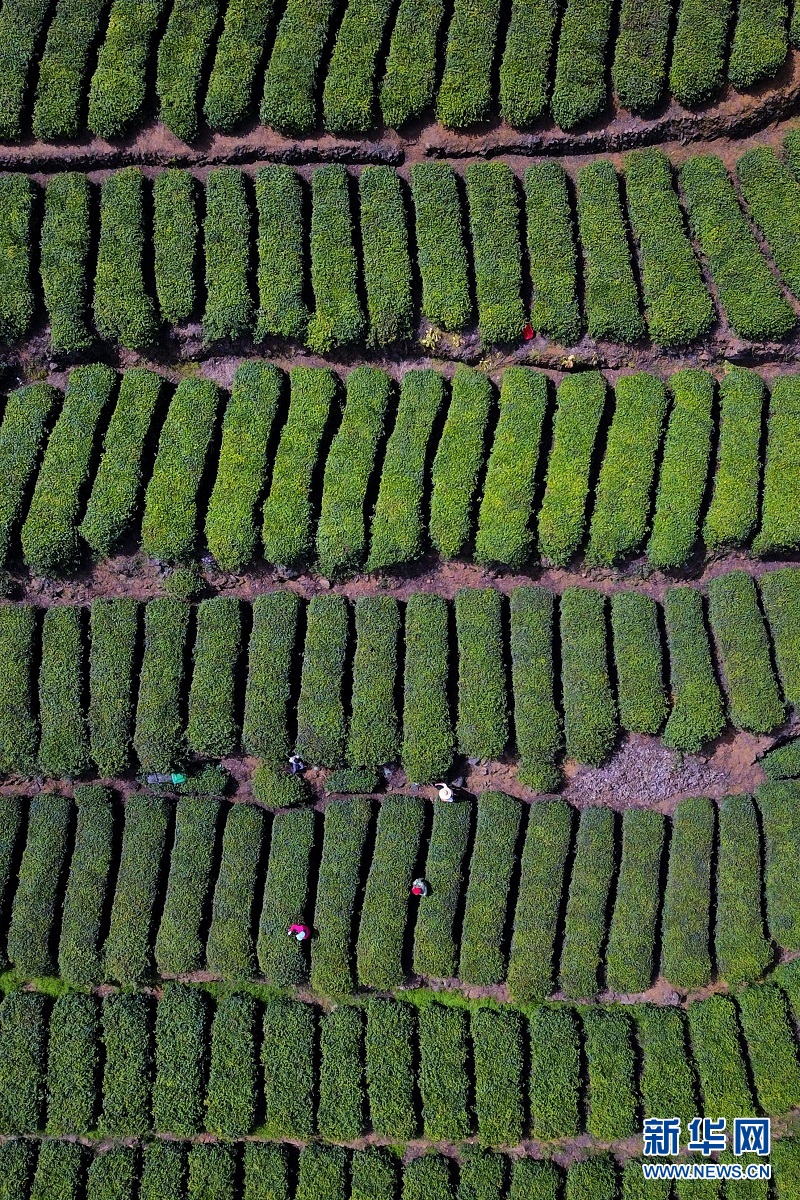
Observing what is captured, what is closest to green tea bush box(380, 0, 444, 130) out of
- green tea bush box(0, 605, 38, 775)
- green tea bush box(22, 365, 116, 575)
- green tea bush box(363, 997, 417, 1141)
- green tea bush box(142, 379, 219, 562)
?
green tea bush box(142, 379, 219, 562)

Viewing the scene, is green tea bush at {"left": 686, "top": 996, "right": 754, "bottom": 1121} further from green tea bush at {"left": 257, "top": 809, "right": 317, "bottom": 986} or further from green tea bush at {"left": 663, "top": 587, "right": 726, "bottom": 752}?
green tea bush at {"left": 257, "top": 809, "right": 317, "bottom": 986}

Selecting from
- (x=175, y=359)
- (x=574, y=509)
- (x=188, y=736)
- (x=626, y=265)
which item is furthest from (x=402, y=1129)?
(x=626, y=265)

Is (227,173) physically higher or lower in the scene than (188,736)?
higher

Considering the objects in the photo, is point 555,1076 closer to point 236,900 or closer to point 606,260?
point 236,900

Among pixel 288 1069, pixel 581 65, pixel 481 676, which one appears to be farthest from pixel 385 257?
pixel 288 1069

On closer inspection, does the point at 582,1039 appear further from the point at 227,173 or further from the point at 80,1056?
→ the point at 227,173

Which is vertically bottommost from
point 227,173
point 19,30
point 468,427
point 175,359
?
point 468,427

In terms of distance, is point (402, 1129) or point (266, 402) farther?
point (266, 402)
